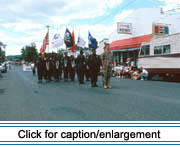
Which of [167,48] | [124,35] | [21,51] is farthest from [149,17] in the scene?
[21,51]

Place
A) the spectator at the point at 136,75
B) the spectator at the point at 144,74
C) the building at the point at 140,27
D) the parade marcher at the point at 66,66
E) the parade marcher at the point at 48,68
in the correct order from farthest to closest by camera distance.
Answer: the building at the point at 140,27, the spectator at the point at 136,75, the spectator at the point at 144,74, the parade marcher at the point at 66,66, the parade marcher at the point at 48,68

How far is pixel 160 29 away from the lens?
25.0 m

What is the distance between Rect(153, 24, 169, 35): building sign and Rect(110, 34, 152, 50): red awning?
1.99 meters

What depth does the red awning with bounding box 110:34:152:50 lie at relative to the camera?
27.8 metres

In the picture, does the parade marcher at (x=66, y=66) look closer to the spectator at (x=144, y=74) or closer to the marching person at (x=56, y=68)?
the marching person at (x=56, y=68)

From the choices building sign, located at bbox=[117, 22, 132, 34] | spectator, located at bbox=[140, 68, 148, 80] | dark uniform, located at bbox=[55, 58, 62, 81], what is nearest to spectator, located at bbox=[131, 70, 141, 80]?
spectator, located at bbox=[140, 68, 148, 80]

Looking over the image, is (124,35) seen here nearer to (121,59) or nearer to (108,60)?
(121,59)

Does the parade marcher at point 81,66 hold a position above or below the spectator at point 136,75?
above

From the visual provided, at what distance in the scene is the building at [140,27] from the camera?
26.7 metres

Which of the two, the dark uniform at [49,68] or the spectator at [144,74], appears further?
the spectator at [144,74]

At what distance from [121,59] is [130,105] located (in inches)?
1110

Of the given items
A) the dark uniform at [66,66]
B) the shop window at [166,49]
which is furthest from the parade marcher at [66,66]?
the shop window at [166,49]

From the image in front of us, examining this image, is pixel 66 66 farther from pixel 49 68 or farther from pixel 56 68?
pixel 49 68

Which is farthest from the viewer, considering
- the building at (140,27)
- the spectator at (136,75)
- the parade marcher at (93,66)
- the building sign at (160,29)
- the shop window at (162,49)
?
the building at (140,27)
